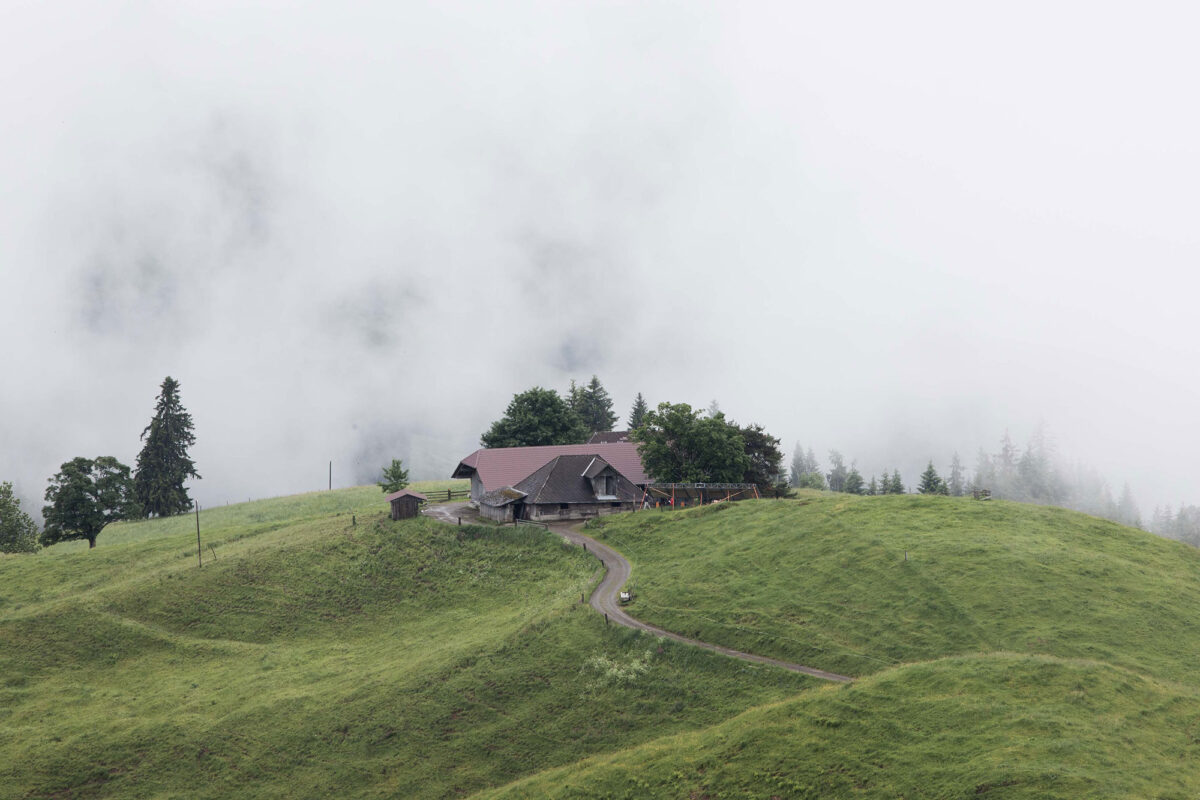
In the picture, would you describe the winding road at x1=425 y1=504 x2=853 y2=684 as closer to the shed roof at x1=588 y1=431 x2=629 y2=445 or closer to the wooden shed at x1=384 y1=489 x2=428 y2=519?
the wooden shed at x1=384 y1=489 x2=428 y2=519

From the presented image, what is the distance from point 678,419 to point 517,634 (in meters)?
37.5

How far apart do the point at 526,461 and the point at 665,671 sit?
47887 millimetres

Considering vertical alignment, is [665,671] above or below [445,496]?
below

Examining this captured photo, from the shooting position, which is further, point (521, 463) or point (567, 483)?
point (521, 463)

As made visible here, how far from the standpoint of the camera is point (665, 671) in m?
38.9

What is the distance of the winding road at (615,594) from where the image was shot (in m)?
37.2

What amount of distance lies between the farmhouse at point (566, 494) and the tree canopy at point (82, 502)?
4701cm

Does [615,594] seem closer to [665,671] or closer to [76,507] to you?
[665,671]

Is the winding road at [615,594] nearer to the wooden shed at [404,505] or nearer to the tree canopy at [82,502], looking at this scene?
the wooden shed at [404,505]

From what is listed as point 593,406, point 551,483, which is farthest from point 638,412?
point 551,483

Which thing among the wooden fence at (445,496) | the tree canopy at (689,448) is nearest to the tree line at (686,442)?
the tree canopy at (689,448)

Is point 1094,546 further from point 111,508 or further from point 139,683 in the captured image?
point 111,508

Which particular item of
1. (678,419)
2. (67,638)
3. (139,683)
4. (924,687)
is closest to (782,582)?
(924,687)

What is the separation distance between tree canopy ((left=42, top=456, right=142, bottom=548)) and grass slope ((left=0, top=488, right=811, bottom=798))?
18229 millimetres
